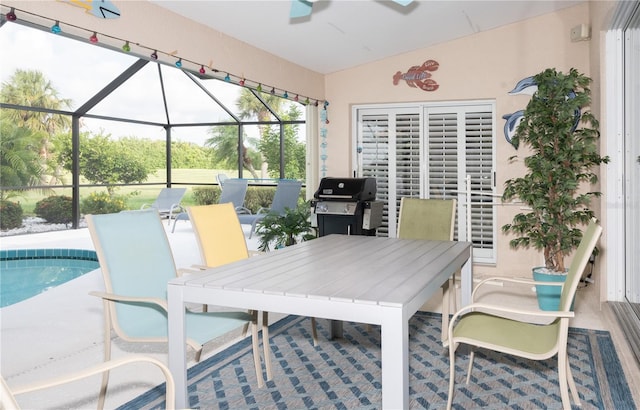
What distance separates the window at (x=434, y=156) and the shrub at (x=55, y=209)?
738cm

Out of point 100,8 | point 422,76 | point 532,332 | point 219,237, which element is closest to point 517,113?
point 422,76

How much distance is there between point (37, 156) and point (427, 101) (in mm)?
9053

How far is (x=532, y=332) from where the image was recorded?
2361mm

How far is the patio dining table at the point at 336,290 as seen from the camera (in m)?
1.63

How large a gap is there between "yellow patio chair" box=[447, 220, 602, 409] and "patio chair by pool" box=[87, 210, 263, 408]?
40.2 inches

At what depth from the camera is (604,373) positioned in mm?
2809

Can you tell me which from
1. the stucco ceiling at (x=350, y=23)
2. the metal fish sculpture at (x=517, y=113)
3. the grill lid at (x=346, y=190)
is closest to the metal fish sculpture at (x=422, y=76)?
the stucco ceiling at (x=350, y=23)

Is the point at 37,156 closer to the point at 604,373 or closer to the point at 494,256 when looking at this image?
the point at 494,256

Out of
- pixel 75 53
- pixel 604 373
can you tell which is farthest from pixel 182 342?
pixel 75 53

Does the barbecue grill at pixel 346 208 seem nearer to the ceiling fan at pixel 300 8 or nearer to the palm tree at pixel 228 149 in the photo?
the ceiling fan at pixel 300 8

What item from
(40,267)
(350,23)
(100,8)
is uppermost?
(350,23)

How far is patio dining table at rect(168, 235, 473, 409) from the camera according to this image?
5.35 feet

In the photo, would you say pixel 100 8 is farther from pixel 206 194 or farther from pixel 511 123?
pixel 206 194

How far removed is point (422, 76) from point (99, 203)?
914cm
